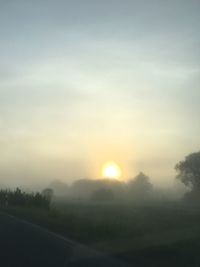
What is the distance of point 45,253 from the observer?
44.9 ft

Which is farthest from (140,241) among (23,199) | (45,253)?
(23,199)

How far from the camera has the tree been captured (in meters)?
101

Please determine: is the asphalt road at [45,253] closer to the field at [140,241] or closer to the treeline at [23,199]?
the field at [140,241]

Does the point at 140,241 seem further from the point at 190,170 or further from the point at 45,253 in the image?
the point at 190,170

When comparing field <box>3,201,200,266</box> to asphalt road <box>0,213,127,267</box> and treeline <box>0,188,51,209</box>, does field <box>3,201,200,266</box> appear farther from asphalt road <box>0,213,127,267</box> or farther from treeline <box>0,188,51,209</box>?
treeline <box>0,188,51,209</box>

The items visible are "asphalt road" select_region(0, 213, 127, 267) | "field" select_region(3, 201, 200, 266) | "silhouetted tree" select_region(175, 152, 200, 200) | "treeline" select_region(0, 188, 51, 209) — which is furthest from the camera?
"silhouetted tree" select_region(175, 152, 200, 200)

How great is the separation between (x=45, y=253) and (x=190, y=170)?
305ft

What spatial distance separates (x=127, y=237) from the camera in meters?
18.2

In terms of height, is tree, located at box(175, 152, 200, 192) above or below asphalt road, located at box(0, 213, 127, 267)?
above

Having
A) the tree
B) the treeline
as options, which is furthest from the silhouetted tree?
the treeline

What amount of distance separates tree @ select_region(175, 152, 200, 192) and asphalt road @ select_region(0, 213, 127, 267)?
8392cm

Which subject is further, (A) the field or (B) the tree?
(B) the tree

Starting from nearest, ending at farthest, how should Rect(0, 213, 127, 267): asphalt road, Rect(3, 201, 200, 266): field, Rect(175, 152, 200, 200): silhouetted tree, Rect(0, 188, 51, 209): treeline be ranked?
Rect(0, 213, 127, 267): asphalt road
Rect(3, 201, 200, 266): field
Rect(0, 188, 51, 209): treeline
Rect(175, 152, 200, 200): silhouetted tree

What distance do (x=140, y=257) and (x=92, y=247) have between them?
219 centimetres
